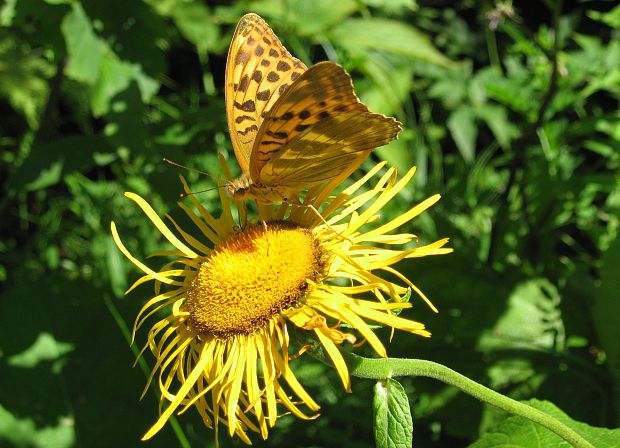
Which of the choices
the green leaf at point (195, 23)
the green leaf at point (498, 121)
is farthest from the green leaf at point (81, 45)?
the green leaf at point (498, 121)

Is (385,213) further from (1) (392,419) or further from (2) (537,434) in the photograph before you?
(1) (392,419)

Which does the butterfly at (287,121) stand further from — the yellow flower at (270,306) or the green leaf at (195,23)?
the green leaf at (195,23)

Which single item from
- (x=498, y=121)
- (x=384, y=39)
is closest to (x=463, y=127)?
(x=498, y=121)

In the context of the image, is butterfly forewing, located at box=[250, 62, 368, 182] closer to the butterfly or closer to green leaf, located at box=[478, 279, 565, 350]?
the butterfly

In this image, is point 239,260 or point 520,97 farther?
point 520,97

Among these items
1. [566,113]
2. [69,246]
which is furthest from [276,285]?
[566,113]

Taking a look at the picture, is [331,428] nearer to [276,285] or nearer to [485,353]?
[485,353]
